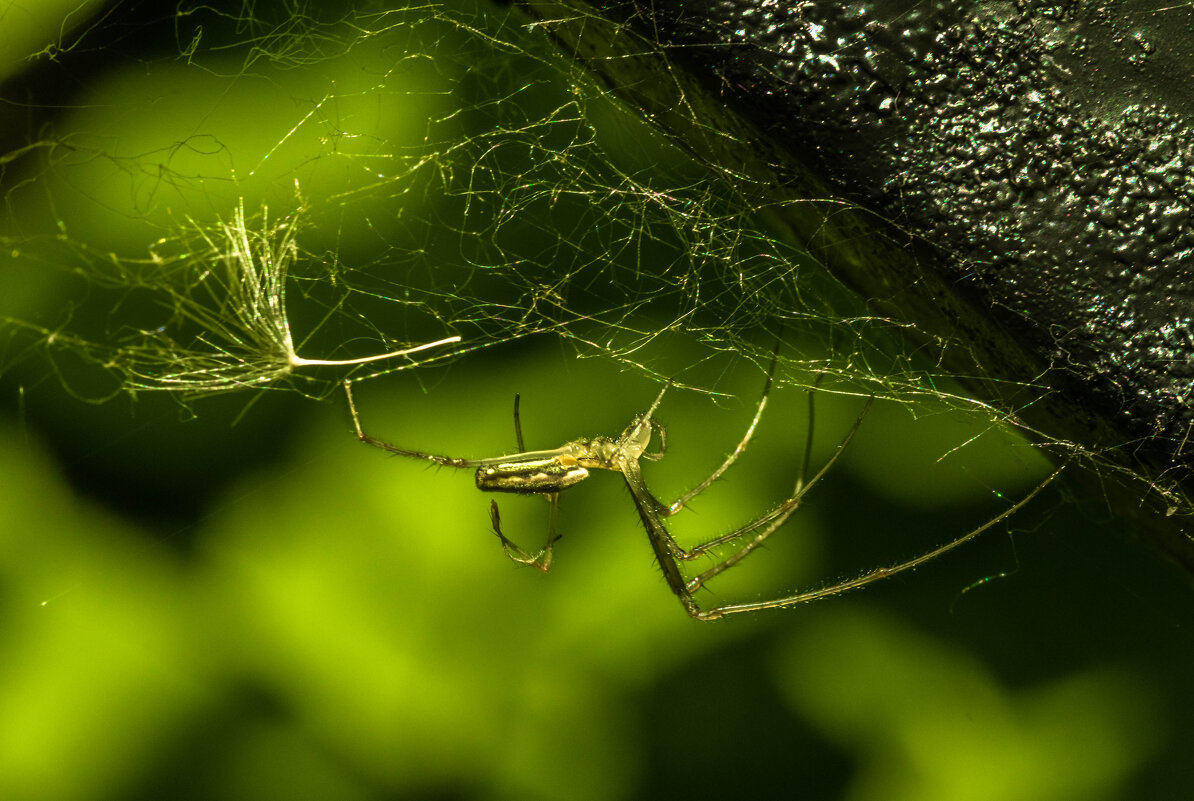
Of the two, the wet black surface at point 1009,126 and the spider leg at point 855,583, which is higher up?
the wet black surface at point 1009,126

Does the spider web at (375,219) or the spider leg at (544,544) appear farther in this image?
the spider leg at (544,544)

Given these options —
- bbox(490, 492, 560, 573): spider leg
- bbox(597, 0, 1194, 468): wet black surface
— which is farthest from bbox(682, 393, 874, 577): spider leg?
bbox(597, 0, 1194, 468): wet black surface

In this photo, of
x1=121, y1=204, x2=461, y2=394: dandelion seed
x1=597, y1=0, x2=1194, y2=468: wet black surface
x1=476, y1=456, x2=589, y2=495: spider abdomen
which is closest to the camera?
x1=597, y1=0, x2=1194, y2=468: wet black surface

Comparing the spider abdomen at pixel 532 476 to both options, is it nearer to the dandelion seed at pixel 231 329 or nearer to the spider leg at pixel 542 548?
the spider leg at pixel 542 548

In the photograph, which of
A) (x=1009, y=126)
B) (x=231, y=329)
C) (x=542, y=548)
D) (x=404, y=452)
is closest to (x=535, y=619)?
(x=542, y=548)

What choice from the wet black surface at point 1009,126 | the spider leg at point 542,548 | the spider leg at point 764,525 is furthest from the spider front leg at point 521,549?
the wet black surface at point 1009,126

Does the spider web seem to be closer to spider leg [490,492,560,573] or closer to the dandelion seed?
the dandelion seed

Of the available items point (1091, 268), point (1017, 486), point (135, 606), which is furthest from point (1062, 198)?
point (135, 606)
